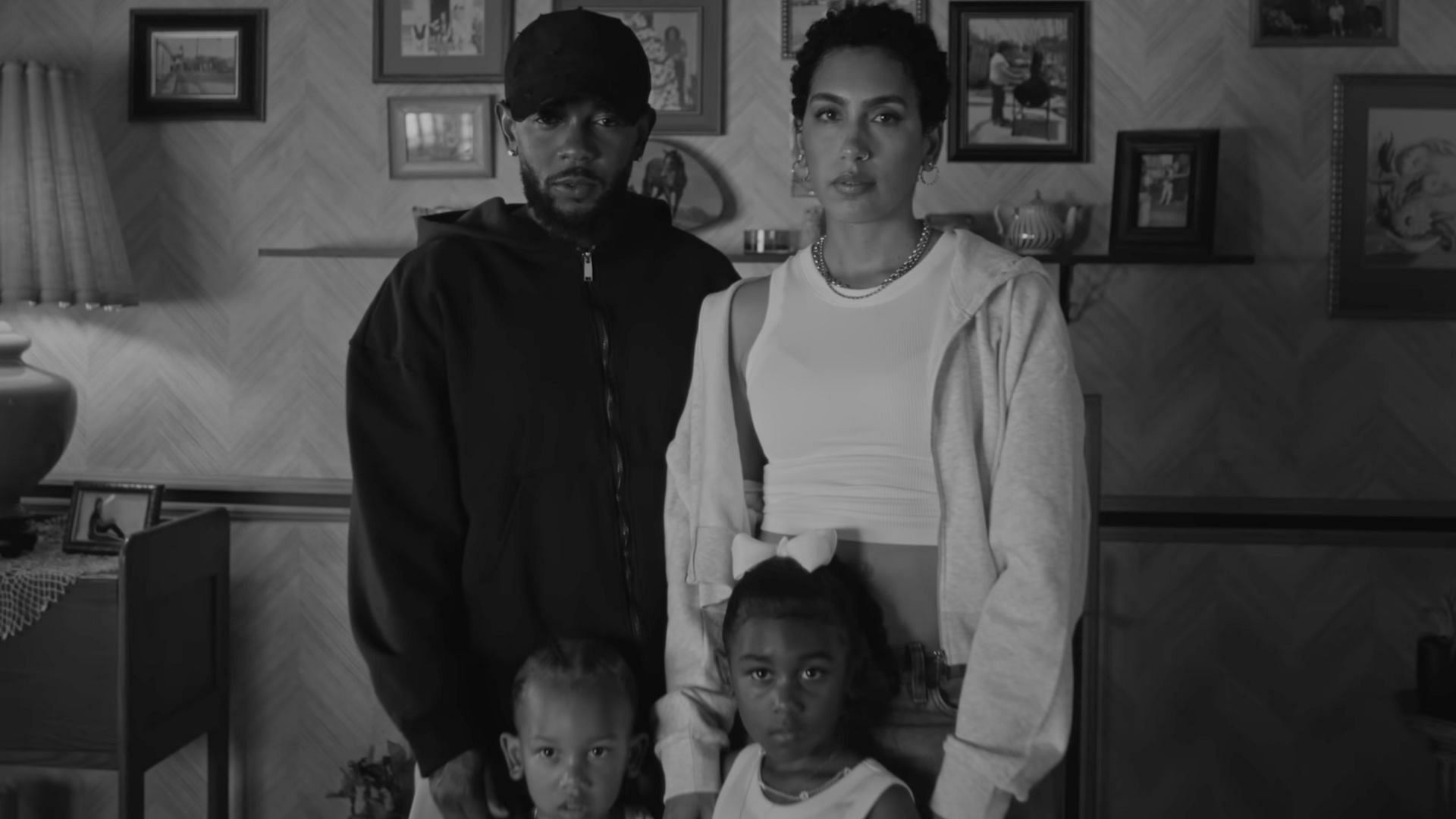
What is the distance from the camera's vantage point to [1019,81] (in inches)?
116

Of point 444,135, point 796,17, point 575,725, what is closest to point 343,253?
point 444,135

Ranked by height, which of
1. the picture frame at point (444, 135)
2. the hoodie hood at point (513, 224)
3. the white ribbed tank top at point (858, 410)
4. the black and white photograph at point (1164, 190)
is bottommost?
the white ribbed tank top at point (858, 410)

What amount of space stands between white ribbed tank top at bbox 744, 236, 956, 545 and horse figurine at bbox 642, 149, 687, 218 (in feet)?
4.95

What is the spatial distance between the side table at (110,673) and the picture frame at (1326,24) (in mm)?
2732

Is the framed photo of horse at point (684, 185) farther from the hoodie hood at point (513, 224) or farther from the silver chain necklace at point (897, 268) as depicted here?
the silver chain necklace at point (897, 268)

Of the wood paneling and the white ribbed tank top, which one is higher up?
the white ribbed tank top

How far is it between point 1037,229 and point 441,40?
151cm

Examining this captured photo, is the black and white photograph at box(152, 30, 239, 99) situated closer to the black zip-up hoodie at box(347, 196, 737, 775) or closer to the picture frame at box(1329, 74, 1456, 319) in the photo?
the black zip-up hoodie at box(347, 196, 737, 775)

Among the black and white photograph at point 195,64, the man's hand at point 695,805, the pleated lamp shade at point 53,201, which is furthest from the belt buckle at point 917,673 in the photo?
the black and white photograph at point 195,64

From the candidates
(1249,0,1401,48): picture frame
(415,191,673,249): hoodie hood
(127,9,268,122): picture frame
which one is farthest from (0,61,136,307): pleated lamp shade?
(1249,0,1401,48): picture frame

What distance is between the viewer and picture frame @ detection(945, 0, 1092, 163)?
2.94 metres

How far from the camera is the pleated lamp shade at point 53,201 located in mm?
2807

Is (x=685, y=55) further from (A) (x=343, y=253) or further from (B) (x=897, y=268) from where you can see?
(B) (x=897, y=268)

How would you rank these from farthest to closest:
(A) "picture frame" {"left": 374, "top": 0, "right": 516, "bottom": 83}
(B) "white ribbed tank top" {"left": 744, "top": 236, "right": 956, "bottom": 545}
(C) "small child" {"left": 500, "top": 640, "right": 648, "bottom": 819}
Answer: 1. (A) "picture frame" {"left": 374, "top": 0, "right": 516, "bottom": 83}
2. (C) "small child" {"left": 500, "top": 640, "right": 648, "bottom": 819}
3. (B) "white ribbed tank top" {"left": 744, "top": 236, "right": 956, "bottom": 545}
